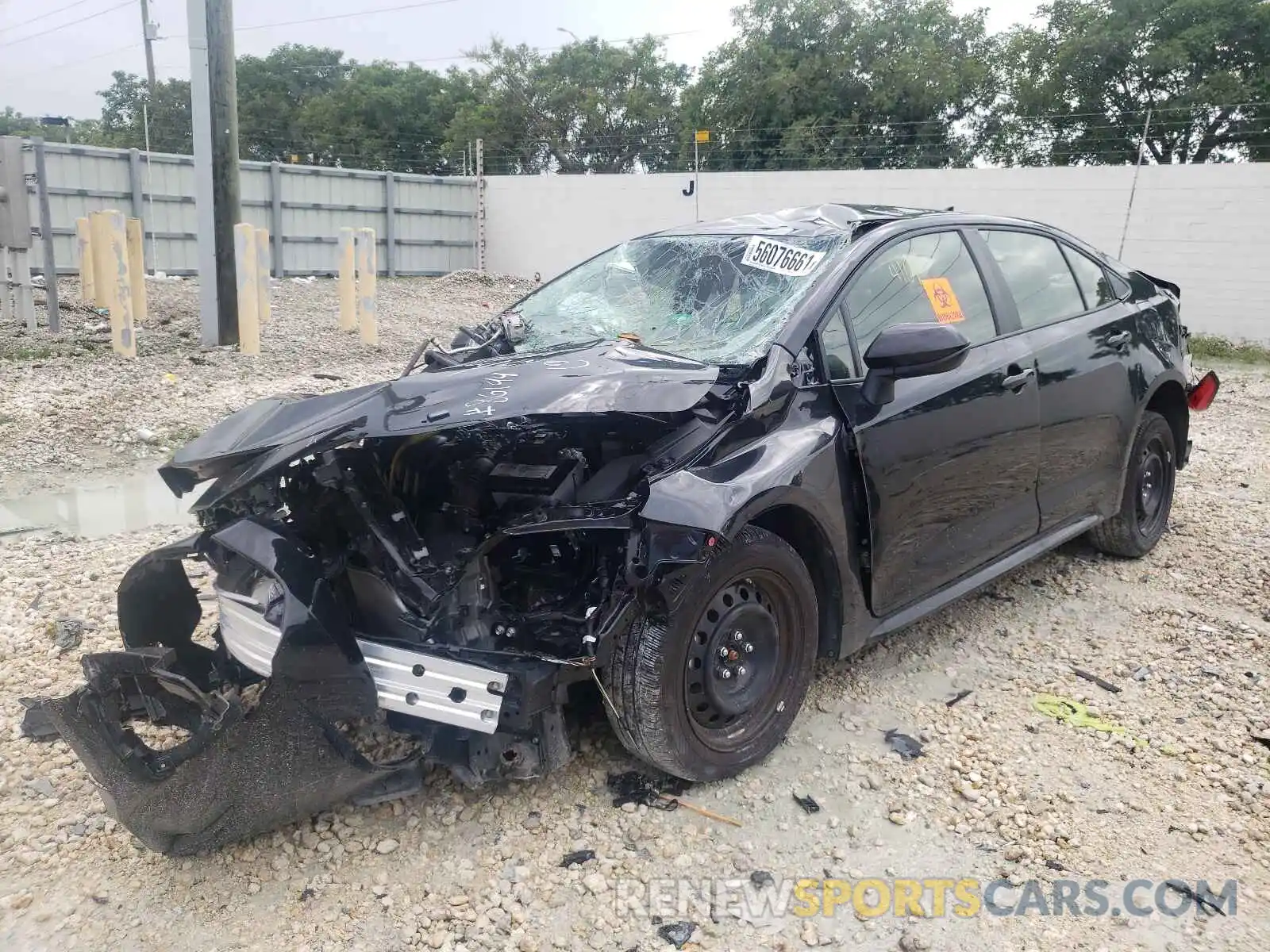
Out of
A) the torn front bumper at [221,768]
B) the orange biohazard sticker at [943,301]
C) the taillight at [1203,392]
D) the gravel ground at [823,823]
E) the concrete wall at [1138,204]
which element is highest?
the concrete wall at [1138,204]

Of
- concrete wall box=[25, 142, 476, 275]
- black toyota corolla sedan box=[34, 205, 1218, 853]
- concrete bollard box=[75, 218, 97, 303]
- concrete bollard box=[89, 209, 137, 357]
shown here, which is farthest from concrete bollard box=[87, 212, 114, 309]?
black toyota corolla sedan box=[34, 205, 1218, 853]

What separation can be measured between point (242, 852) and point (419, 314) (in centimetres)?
1307

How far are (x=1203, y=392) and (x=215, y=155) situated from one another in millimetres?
9758

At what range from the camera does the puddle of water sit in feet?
17.6

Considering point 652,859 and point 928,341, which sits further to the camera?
point 928,341

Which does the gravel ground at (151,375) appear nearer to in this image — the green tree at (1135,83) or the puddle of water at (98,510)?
the puddle of water at (98,510)

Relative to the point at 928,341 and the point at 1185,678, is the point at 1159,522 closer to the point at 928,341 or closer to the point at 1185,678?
the point at 1185,678

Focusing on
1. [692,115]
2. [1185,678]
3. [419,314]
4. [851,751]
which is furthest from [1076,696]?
[692,115]

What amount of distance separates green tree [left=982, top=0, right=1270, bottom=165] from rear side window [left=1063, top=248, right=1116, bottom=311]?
14.8 metres

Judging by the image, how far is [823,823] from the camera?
282 centimetres

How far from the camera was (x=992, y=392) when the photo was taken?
3.62 meters

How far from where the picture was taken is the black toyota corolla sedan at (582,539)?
2477mm

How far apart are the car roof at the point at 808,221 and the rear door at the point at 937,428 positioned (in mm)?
170

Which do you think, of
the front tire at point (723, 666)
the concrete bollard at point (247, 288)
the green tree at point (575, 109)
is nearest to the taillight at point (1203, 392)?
the front tire at point (723, 666)
